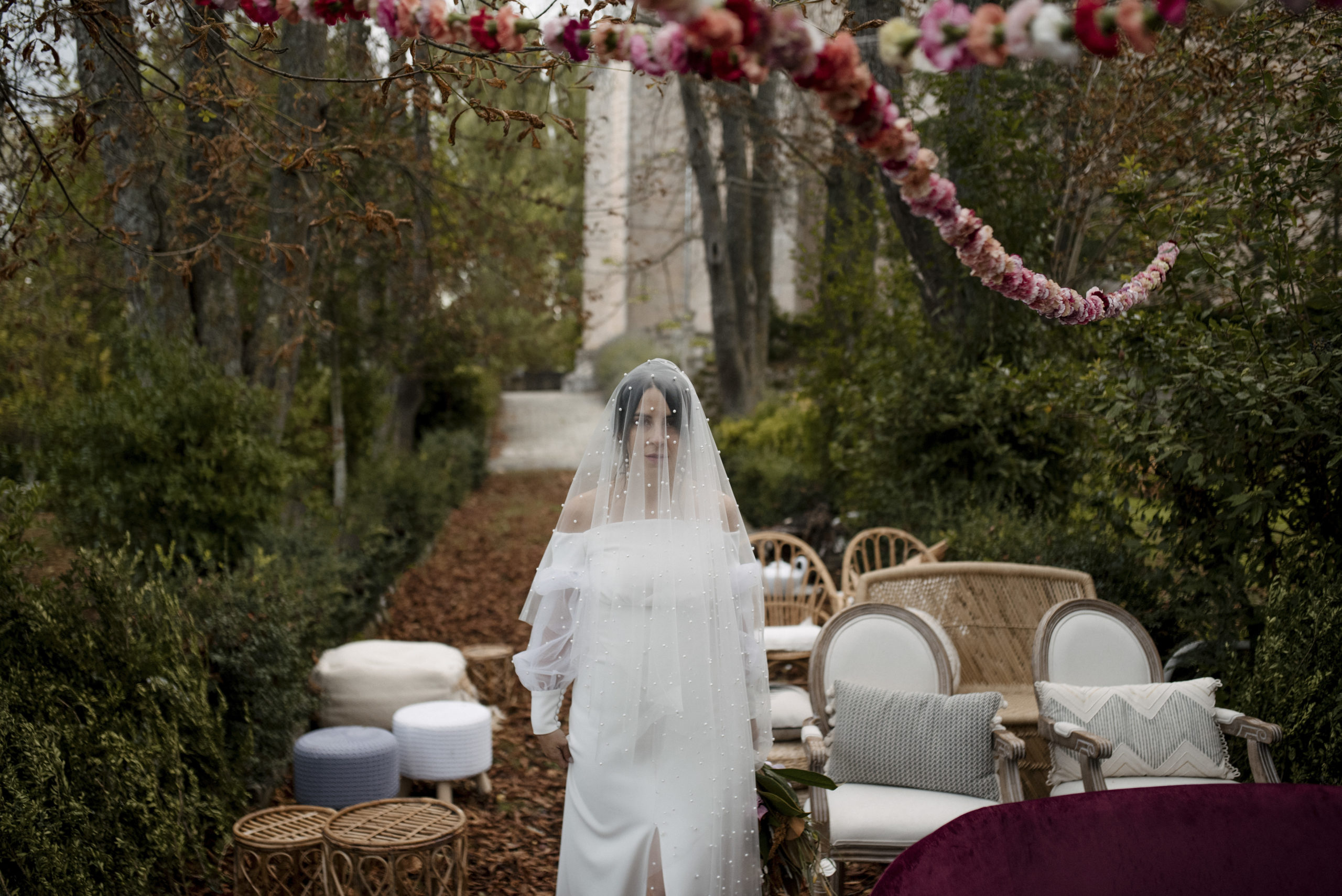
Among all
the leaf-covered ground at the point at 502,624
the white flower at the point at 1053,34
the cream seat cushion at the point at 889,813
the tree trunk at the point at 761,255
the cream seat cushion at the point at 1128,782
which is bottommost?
the leaf-covered ground at the point at 502,624

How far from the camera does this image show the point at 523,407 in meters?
27.6

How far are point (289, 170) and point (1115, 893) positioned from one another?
10.4ft

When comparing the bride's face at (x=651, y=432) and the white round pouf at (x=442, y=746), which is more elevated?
the bride's face at (x=651, y=432)

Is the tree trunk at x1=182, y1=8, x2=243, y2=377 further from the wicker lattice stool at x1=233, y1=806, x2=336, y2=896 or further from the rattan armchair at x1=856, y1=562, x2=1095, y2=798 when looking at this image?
the rattan armchair at x1=856, y1=562, x2=1095, y2=798

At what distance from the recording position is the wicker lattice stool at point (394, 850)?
3.71m

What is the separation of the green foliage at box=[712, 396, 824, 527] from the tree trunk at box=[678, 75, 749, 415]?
50 centimetres

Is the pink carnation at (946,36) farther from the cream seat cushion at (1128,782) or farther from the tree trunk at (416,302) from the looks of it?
the tree trunk at (416,302)

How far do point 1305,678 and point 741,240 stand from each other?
10.6 meters

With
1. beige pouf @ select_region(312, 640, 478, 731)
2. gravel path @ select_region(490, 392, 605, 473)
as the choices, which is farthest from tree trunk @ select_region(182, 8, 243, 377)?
gravel path @ select_region(490, 392, 605, 473)

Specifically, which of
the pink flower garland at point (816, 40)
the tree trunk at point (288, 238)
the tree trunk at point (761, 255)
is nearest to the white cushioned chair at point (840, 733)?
the pink flower garland at point (816, 40)

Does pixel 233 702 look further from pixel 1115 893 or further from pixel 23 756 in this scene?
pixel 1115 893

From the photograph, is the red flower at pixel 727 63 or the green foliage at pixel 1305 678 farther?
the green foliage at pixel 1305 678

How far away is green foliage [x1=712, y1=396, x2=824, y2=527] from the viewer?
1098 cm

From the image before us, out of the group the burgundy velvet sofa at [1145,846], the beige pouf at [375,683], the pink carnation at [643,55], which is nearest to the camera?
the pink carnation at [643,55]
